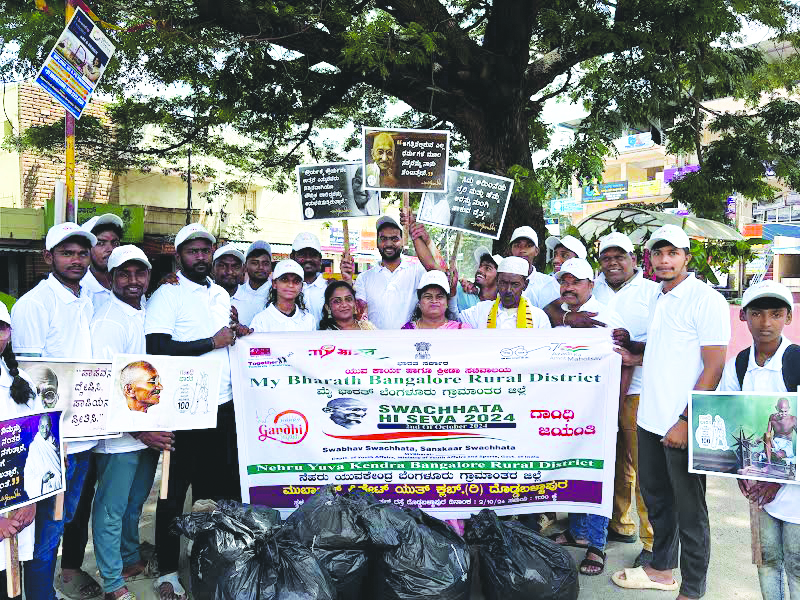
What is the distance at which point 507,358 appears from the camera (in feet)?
13.6

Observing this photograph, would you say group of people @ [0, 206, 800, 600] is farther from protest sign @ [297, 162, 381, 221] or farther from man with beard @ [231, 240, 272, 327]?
protest sign @ [297, 162, 381, 221]

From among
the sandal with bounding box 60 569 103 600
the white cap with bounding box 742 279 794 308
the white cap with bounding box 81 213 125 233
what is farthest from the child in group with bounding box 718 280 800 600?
the white cap with bounding box 81 213 125 233

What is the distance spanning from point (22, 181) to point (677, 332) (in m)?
19.9

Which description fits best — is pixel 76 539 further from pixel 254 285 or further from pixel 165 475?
pixel 254 285

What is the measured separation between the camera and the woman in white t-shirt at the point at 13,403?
2789 mm

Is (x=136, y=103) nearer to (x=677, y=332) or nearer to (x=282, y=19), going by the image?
(x=282, y=19)

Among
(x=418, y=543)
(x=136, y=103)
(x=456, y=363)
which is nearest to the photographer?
(x=418, y=543)

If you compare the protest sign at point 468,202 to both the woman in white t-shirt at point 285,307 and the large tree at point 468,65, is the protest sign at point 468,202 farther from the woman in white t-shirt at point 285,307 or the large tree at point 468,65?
the woman in white t-shirt at point 285,307

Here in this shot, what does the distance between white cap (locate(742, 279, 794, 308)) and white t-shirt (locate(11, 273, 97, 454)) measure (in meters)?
3.35

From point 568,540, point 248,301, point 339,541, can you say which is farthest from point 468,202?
point 339,541

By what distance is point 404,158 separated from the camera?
585 cm

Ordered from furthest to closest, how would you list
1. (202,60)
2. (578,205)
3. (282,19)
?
(578,205) → (202,60) → (282,19)

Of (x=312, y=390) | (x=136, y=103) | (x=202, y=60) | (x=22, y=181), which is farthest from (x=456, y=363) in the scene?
(x=22, y=181)

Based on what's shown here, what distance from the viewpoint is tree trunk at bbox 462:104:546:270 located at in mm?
8016
